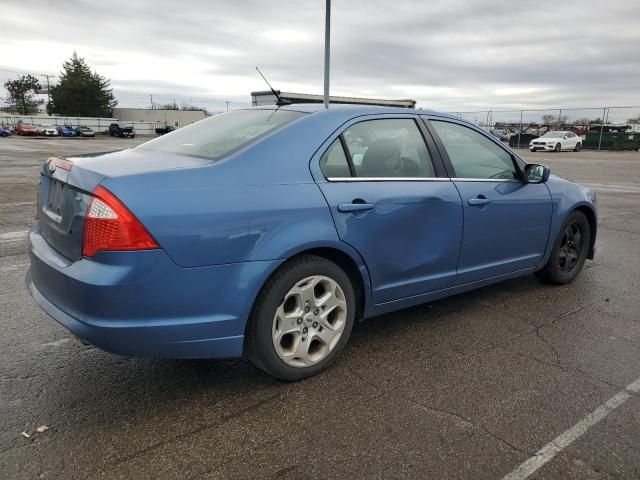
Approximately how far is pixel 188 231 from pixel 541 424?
1973 mm

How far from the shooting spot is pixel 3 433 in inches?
98.9

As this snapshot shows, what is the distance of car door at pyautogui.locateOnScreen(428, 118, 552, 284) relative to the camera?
12.5 ft

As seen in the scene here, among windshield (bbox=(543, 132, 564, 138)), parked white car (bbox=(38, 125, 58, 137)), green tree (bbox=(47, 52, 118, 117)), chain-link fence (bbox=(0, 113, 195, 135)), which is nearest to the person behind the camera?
windshield (bbox=(543, 132, 564, 138))

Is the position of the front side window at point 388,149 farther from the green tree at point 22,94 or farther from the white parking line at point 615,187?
the green tree at point 22,94

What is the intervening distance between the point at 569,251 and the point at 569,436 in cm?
281

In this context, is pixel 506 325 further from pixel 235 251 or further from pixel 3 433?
pixel 3 433

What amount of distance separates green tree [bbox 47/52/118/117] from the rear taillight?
8193cm

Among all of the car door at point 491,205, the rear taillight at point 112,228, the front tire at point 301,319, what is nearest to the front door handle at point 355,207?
the front tire at point 301,319

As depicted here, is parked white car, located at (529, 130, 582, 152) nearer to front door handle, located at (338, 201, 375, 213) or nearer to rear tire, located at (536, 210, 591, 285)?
rear tire, located at (536, 210, 591, 285)

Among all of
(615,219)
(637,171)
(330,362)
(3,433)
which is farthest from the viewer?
(637,171)

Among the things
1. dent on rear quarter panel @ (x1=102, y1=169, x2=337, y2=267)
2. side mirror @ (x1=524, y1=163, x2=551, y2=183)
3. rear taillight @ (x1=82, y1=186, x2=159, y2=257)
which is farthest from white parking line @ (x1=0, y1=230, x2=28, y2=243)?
side mirror @ (x1=524, y1=163, x2=551, y2=183)

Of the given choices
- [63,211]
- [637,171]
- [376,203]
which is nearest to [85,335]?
[63,211]

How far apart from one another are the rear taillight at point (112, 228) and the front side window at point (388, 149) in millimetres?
1374

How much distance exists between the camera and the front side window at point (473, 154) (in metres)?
3.86
